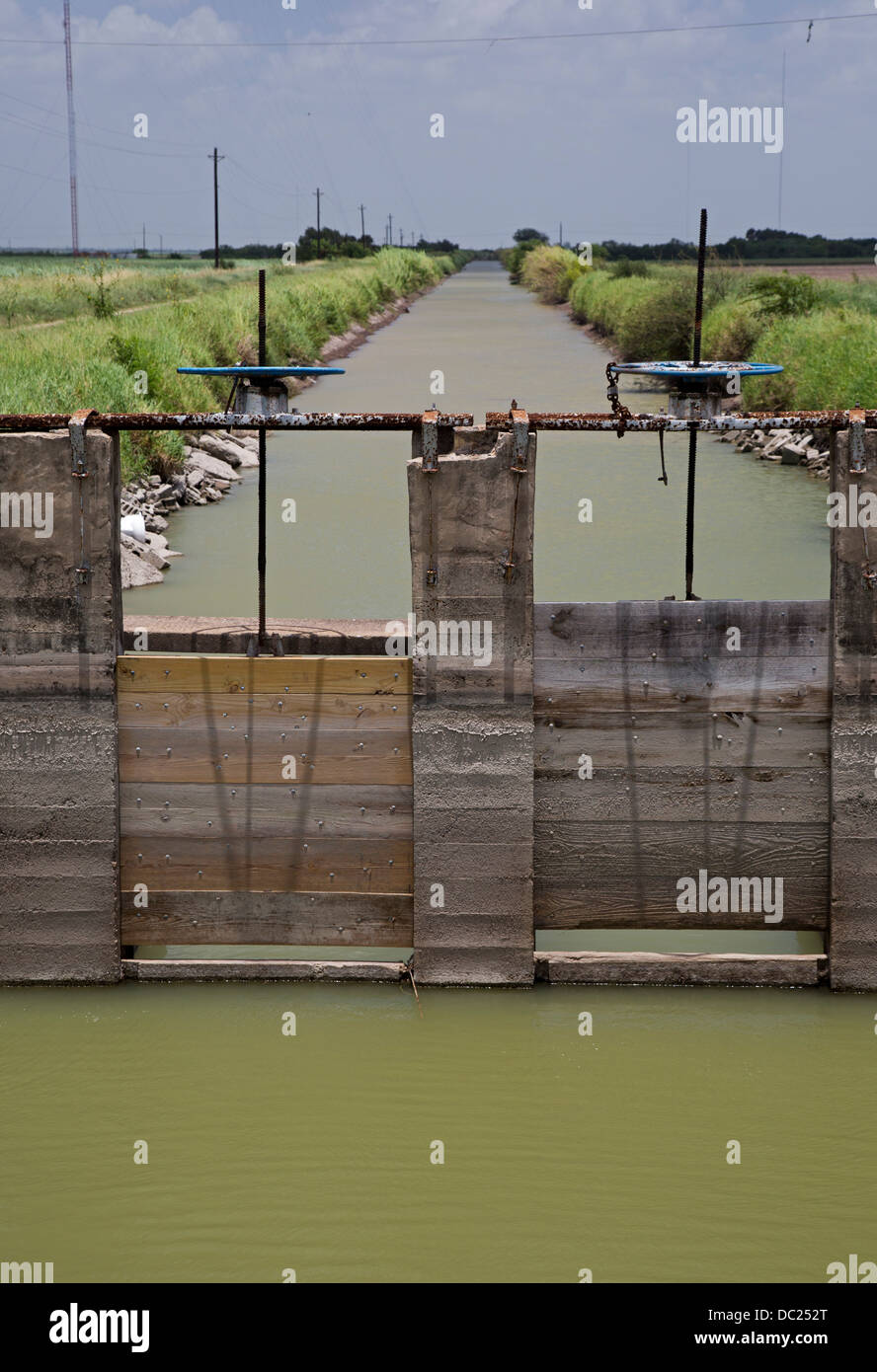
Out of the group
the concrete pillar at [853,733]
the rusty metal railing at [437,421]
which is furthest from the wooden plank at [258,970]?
the rusty metal railing at [437,421]

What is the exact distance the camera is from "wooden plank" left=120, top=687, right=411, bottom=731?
282 inches

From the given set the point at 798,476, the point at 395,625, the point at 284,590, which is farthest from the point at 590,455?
the point at 395,625

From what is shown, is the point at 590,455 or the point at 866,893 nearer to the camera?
the point at 866,893

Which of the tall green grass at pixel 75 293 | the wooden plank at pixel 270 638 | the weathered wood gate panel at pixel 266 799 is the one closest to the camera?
the weathered wood gate panel at pixel 266 799

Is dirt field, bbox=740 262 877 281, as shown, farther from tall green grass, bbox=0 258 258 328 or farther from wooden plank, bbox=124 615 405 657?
wooden plank, bbox=124 615 405 657

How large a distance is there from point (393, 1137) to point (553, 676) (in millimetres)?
2102

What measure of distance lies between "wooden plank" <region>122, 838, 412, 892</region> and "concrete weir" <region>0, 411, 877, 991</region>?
1 centimetres

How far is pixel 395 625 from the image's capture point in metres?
8.18

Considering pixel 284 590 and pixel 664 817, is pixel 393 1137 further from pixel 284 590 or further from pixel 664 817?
pixel 284 590

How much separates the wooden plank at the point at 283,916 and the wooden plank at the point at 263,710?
0.79 m

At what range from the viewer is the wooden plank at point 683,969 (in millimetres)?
7336

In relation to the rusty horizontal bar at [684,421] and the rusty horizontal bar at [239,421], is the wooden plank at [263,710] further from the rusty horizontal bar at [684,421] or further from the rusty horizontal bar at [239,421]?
the rusty horizontal bar at [684,421]

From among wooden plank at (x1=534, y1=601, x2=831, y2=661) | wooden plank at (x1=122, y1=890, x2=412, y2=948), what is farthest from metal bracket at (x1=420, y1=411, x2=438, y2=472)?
wooden plank at (x1=122, y1=890, x2=412, y2=948)

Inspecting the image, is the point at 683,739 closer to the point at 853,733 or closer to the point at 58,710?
the point at 853,733
